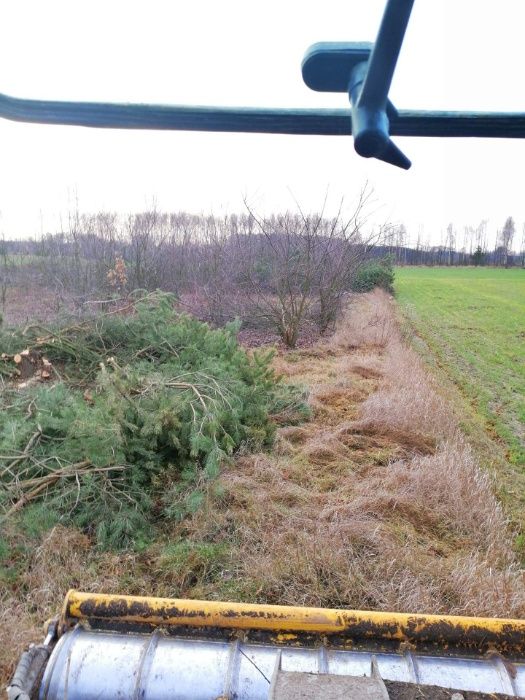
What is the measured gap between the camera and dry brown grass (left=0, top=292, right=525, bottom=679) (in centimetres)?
386

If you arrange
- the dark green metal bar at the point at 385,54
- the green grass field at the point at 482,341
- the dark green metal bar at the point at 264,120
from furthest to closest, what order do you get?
the green grass field at the point at 482,341, the dark green metal bar at the point at 264,120, the dark green metal bar at the point at 385,54

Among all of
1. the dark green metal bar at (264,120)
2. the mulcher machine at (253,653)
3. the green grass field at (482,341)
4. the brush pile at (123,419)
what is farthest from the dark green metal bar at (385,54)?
the green grass field at (482,341)

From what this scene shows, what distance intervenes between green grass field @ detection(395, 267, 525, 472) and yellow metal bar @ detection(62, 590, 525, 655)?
248 inches

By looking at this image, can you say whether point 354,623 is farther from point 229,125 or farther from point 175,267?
point 175,267

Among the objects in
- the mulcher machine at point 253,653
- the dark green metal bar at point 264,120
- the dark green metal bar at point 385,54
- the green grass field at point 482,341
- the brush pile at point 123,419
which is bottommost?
the green grass field at point 482,341

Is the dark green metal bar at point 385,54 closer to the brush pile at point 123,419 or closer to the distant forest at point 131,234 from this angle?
the brush pile at point 123,419

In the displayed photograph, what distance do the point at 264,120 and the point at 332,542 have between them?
4227 millimetres

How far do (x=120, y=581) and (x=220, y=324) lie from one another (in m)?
10.9

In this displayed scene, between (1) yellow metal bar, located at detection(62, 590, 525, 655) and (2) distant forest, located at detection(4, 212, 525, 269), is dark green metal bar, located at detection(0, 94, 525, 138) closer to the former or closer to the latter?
(1) yellow metal bar, located at detection(62, 590, 525, 655)

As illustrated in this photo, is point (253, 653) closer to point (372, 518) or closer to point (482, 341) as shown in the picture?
point (372, 518)

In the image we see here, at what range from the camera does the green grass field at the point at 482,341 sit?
993 cm

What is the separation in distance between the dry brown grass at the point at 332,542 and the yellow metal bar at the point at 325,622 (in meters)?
1.85

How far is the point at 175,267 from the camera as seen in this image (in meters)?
16.0

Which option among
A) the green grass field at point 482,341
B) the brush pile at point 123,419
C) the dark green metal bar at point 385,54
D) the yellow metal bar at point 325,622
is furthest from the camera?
the green grass field at point 482,341
